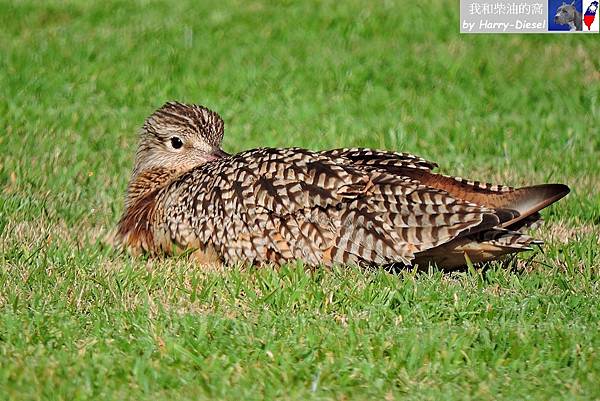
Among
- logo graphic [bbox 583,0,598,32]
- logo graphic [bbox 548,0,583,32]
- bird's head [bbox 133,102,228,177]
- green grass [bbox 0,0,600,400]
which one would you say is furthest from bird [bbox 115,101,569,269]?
logo graphic [bbox 583,0,598,32]

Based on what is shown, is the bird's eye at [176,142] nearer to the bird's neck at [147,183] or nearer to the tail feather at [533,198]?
the bird's neck at [147,183]

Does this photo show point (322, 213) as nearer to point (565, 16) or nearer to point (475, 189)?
point (475, 189)

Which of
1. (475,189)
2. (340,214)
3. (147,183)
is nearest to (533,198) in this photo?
(475,189)

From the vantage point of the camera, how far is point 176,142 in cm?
745

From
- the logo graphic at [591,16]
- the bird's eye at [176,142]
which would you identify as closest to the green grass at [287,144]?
the logo graphic at [591,16]

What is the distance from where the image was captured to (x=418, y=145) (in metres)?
9.31

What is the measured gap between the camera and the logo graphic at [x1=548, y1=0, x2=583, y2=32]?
37.7 ft

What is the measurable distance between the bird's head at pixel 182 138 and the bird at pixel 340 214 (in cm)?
57

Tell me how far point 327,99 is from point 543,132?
215 cm

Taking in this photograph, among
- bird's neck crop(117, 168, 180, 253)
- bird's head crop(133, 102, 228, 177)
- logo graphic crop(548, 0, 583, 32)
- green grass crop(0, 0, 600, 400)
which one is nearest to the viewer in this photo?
green grass crop(0, 0, 600, 400)

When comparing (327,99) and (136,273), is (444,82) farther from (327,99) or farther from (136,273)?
(136,273)

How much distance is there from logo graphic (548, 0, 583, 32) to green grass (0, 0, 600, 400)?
7.9 inches

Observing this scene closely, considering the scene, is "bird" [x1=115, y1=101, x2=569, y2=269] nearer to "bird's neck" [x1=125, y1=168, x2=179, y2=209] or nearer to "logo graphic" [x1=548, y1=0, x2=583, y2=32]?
"bird's neck" [x1=125, y1=168, x2=179, y2=209]

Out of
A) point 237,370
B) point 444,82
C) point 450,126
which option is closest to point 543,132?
point 450,126
